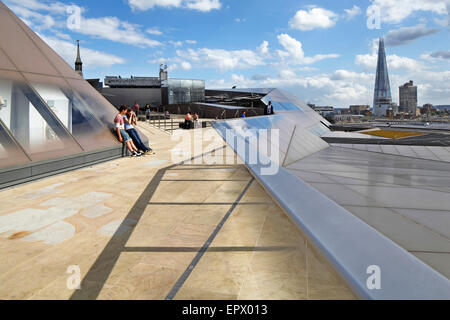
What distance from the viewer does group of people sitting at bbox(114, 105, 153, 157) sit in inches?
392

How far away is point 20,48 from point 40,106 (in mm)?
2282

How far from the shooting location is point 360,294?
58.8 inches

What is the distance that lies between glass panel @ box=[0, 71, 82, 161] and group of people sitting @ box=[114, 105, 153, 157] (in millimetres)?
2021

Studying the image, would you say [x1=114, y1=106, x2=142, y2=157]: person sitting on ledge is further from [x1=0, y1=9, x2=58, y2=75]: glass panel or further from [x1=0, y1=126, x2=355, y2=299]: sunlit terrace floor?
[x1=0, y1=126, x2=355, y2=299]: sunlit terrace floor

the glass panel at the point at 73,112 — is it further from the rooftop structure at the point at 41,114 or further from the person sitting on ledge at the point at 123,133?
the person sitting on ledge at the point at 123,133

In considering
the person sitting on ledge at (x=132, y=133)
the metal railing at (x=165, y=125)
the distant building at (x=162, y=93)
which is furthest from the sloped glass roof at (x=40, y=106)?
the distant building at (x=162, y=93)

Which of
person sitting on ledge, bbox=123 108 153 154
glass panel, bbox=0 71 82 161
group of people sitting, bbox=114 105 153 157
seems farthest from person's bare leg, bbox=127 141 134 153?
glass panel, bbox=0 71 82 161

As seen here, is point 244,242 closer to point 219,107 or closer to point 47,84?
point 47,84

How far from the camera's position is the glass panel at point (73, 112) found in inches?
325

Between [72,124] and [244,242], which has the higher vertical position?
[72,124]

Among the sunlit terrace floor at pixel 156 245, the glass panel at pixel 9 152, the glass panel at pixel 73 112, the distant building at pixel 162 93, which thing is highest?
the distant building at pixel 162 93

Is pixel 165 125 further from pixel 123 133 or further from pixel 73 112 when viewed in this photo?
pixel 73 112
